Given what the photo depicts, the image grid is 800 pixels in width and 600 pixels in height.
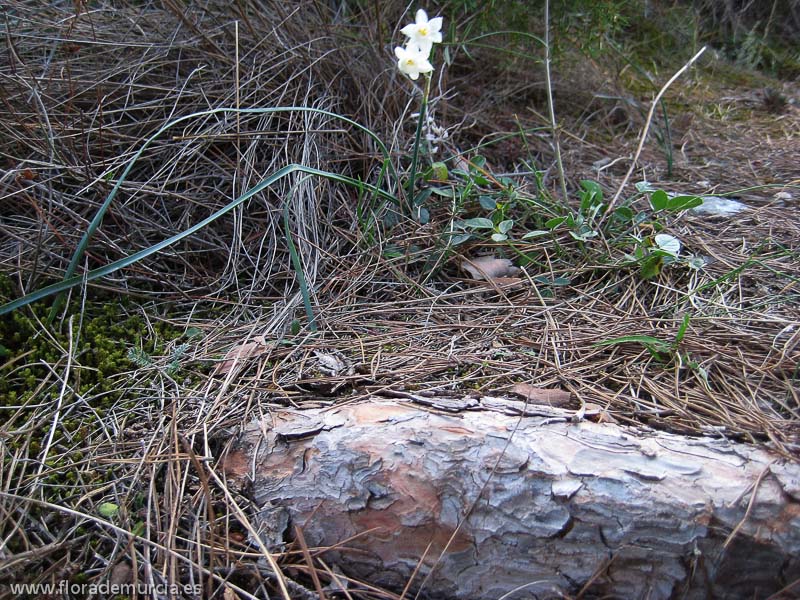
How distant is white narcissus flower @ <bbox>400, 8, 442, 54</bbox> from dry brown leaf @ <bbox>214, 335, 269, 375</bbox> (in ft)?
3.40

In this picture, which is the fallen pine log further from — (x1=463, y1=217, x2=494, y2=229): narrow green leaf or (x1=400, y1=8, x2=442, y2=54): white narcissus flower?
(x1=400, y1=8, x2=442, y2=54): white narcissus flower

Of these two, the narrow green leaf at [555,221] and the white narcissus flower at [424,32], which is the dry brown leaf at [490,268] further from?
the white narcissus flower at [424,32]

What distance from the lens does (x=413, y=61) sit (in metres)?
1.81

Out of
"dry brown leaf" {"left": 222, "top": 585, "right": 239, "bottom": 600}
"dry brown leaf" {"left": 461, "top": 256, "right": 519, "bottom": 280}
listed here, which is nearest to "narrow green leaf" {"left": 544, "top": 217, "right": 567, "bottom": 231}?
"dry brown leaf" {"left": 461, "top": 256, "right": 519, "bottom": 280}

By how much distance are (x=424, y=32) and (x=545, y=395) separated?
3.84 ft

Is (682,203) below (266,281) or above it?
above

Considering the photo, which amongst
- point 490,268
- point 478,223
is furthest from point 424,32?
point 490,268

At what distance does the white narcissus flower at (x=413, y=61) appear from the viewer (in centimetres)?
181

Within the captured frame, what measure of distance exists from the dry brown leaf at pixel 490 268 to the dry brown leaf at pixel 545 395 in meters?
0.57

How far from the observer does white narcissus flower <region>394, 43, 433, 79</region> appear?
181cm

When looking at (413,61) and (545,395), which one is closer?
(545,395)

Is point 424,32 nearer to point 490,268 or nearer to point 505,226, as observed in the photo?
point 505,226

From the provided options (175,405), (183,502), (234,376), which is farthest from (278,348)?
(183,502)

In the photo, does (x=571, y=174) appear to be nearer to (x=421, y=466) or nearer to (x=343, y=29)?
(x=343, y=29)
